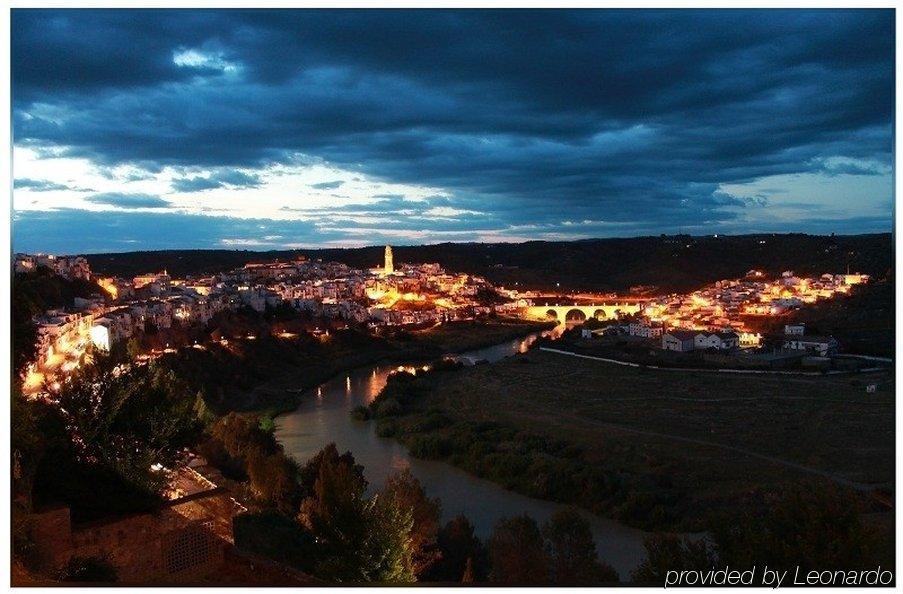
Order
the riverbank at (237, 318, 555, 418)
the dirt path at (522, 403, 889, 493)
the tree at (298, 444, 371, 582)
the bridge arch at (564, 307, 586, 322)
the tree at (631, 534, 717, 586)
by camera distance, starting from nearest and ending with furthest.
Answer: the tree at (631, 534, 717, 586), the tree at (298, 444, 371, 582), the dirt path at (522, 403, 889, 493), the riverbank at (237, 318, 555, 418), the bridge arch at (564, 307, 586, 322)

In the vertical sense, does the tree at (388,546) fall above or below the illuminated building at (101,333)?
below

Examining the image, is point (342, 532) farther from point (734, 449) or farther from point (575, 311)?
point (575, 311)

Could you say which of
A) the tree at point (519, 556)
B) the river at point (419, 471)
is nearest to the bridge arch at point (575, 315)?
the river at point (419, 471)

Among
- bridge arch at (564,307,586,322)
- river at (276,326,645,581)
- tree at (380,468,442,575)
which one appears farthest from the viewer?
bridge arch at (564,307,586,322)

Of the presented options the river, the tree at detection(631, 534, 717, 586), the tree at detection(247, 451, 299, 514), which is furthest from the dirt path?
the tree at detection(247, 451, 299, 514)

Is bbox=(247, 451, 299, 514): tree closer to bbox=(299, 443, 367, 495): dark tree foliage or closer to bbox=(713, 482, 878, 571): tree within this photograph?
bbox=(299, 443, 367, 495): dark tree foliage

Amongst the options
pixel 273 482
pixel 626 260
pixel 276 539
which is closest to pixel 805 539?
pixel 276 539

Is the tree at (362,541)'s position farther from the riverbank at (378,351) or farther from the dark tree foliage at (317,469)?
the riverbank at (378,351)
